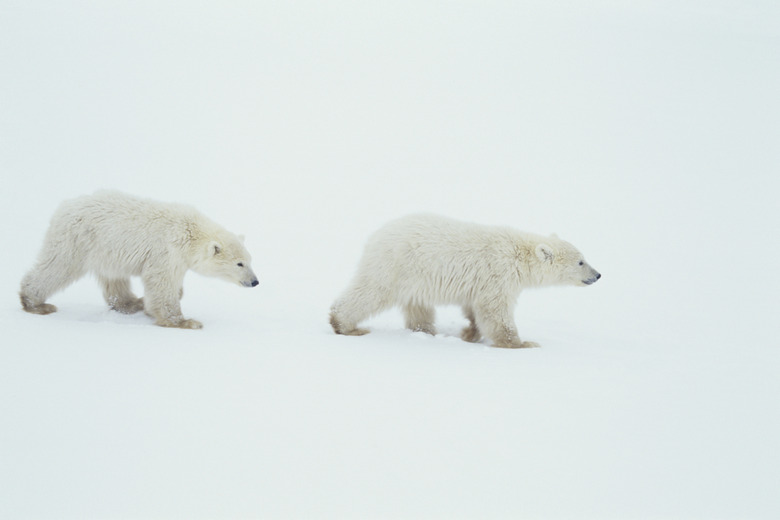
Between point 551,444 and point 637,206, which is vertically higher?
point 637,206

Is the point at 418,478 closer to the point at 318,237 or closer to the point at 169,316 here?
the point at 169,316

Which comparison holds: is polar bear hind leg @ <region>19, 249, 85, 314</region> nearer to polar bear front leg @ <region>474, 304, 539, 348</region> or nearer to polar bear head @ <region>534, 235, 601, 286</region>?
polar bear front leg @ <region>474, 304, 539, 348</region>

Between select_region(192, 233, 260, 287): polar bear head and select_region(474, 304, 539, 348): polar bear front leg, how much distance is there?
9.82 ft

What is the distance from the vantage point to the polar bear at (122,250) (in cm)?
750

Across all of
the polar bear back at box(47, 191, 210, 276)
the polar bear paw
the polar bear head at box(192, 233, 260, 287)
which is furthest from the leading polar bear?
the polar bear back at box(47, 191, 210, 276)

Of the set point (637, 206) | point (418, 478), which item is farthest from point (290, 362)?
point (637, 206)

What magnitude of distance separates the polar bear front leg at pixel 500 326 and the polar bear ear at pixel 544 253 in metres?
0.87

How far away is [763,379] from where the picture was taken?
265 inches

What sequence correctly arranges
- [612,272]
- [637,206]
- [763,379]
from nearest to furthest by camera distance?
[763,379] < [612,272] < [637,206]

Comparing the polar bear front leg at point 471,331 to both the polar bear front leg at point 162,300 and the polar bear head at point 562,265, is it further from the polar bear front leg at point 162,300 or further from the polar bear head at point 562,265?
the polar bear front leg at point 162,300

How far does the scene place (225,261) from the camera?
8.21m

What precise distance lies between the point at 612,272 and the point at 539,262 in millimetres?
8389

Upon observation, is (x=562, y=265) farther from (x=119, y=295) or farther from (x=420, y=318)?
(x=119, y=295)

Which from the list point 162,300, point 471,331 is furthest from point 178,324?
point 471,331
